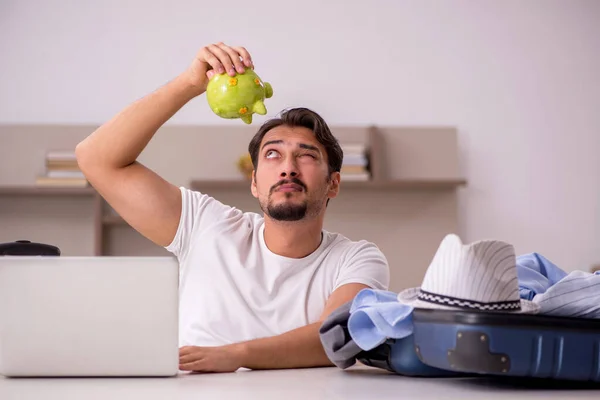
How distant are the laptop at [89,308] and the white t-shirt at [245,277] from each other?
77 cm

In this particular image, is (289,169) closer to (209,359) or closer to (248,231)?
(248,231)

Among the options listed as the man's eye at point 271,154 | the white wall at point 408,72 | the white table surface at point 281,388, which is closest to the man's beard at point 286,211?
the man's eye at point 271,154

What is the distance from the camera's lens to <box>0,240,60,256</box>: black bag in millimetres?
1395

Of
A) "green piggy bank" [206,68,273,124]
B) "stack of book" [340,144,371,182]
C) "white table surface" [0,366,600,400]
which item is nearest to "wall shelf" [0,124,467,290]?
"stack of book" [340,144,371,182]

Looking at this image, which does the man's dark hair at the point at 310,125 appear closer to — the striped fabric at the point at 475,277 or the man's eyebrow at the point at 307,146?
the man's eyebrow at the point at 307,146

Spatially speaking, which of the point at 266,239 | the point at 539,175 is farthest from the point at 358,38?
the point at 266,239

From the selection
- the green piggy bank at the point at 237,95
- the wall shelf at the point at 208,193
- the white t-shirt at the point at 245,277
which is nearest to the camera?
the green piggy bank at the point at 237,95

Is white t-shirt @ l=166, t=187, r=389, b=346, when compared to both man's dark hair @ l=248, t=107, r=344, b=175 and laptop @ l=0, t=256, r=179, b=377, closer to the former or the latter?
man's dark hair @ l=248, t=107, r=344, b=175

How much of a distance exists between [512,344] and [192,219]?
1.20 metres

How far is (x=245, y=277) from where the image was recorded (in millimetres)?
1869

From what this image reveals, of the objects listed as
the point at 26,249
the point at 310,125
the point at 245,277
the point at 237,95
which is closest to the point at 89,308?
the point at 26,249

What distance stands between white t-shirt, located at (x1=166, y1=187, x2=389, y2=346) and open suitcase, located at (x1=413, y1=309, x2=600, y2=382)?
842mm

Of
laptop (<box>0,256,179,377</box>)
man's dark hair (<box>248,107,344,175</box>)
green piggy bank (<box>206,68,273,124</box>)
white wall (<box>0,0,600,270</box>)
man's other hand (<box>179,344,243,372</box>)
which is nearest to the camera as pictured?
laptop (<box>0,256,179,377</box>)

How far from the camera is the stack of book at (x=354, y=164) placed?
160 inches
